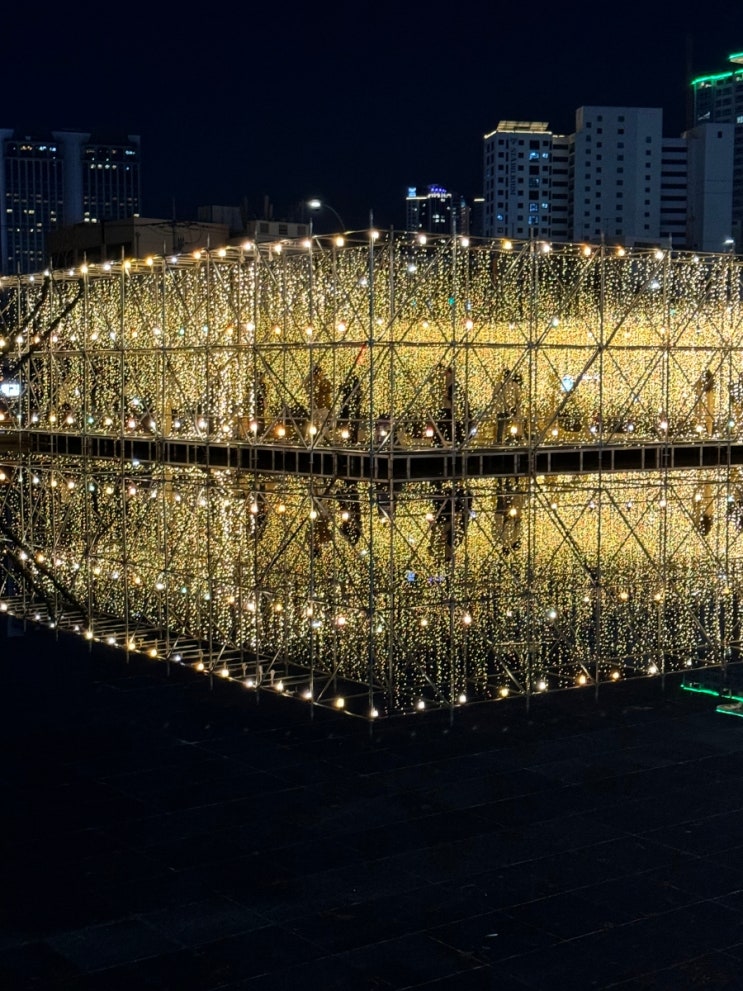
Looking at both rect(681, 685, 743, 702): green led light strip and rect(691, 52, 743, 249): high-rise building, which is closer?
rect(681, 685, 743, 702): green led light strip

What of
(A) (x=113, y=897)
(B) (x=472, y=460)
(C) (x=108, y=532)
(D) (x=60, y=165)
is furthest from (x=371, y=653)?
(D) (x=60, y=165)

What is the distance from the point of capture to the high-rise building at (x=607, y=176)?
423ft

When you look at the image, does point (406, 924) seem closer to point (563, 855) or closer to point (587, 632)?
point (563, 855)

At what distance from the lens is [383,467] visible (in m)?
15.7

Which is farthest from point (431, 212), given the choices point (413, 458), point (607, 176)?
point (413, 458)

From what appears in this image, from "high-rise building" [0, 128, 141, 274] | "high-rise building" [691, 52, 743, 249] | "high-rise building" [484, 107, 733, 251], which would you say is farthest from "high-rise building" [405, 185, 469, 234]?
"high-rise building" [0, 128, 141, 274]

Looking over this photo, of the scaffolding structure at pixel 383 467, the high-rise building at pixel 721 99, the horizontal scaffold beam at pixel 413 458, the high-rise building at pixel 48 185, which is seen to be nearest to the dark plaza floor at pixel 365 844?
the scaffolding structure at pixel 383 467

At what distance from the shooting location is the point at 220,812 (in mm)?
11828

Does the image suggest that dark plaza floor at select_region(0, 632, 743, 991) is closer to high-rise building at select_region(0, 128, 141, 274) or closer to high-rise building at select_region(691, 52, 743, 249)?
high-rise building at select_region(691, 52, 743, 249)

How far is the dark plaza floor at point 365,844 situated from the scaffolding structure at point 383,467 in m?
1.42

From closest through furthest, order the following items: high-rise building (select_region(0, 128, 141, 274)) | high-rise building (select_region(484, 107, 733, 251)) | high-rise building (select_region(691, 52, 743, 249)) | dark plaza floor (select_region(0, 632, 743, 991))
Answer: dark plaza floor (select_region(0, 632, 743, 991)) < high-rise building (select_region(484, 107, 733, 251)) < high-rise building (select_region(691, 52, 743, 249)) < high-rise building (select_region(0, 128, 141, 274))

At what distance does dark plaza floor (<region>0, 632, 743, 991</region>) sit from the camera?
29.3 feet

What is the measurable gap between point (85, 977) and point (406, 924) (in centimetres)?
230

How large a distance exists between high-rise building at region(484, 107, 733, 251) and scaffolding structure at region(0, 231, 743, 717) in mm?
106546
